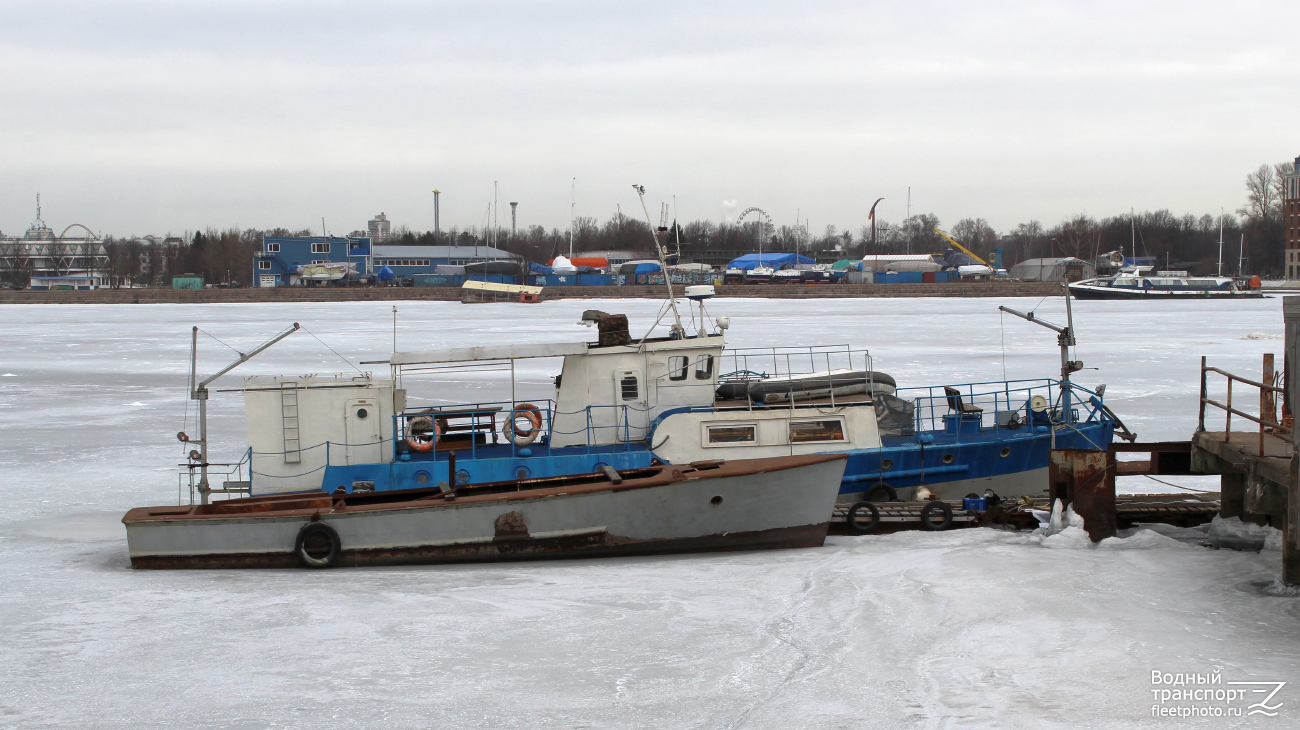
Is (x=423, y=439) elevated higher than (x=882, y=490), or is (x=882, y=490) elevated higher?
(x=423, y=439)

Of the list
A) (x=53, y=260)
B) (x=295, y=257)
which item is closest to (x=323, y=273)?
(x=295, y=257)

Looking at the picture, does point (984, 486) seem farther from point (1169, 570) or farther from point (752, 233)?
point (752, 233)

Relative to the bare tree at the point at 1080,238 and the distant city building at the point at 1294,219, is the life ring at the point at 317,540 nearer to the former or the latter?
the distant city building at the point at 1294,219

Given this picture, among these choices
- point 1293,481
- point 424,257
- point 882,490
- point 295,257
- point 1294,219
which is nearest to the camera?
point 1293,481

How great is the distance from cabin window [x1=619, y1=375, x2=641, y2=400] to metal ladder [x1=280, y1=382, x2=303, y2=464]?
4.72m

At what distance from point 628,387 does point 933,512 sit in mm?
4795

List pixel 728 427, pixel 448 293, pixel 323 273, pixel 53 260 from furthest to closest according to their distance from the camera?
1. pixel 53 260
2. pixel 323 273
3. pixel 448 293
4. pixel 728 427

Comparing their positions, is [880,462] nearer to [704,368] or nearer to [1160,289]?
[704,368]

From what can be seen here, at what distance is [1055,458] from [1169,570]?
8.08ft

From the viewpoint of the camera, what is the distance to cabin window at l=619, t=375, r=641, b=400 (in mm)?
15281

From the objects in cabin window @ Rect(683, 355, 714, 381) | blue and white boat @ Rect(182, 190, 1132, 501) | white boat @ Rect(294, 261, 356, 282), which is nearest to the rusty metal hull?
blue and white boat @ Rect(182, 190, 1132, 501)

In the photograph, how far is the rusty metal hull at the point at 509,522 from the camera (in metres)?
13.0

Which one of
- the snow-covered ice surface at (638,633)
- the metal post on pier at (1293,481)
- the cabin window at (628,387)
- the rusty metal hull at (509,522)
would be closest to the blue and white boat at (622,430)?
the cabin window at (628,387)

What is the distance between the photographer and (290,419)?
575 inches
